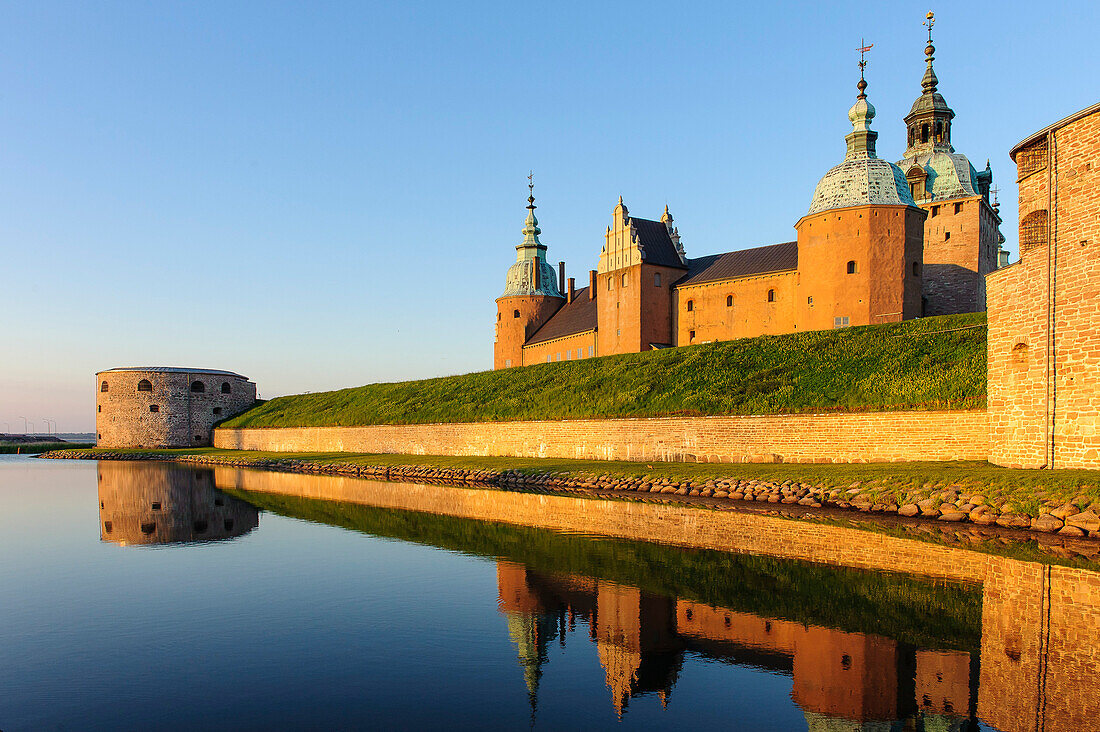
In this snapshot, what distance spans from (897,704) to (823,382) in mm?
22130

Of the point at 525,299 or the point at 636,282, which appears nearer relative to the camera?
the point at 636,282

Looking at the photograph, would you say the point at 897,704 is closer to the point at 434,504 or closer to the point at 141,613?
the point at 141,613

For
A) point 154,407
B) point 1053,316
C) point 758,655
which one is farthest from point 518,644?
point 154,407

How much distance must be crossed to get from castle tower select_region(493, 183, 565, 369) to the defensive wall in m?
42.6

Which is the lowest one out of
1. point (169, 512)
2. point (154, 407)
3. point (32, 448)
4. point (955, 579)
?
point (32, 448)

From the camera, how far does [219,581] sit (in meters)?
12.6

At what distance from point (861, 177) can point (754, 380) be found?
1757 cm

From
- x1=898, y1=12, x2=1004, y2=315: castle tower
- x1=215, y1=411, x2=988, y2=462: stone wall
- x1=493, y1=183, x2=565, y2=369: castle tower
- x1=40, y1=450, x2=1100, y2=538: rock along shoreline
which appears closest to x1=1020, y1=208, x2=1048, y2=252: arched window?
x1=215, y1=411, x2=988, y2=462: stone wall

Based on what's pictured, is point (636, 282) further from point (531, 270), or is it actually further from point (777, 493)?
point (777, 493)

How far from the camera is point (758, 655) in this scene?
818 cm

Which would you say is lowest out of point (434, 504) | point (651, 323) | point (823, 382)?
point (434, 504)

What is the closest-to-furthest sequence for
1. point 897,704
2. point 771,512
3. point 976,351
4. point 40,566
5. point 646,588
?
Result: point 897,704 < point 646,588 < point 40,566 < point 771,512 < point 976,351

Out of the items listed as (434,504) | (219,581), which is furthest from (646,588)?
(434,504)

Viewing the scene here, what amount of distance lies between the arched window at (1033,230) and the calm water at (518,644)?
1087 cm
